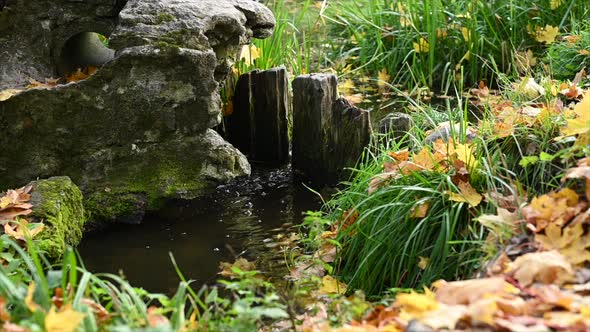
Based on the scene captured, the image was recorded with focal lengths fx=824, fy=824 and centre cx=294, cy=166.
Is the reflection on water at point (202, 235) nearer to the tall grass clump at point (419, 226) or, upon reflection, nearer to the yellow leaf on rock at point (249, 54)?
the tall grass clump at point (419, 226)

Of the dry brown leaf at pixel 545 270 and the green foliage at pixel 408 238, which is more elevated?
the dry brown leaf at pixel 545 270

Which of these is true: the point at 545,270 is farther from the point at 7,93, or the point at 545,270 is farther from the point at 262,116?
the point at 262,116

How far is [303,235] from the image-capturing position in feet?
15.9

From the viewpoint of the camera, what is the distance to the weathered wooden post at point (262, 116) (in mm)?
5828

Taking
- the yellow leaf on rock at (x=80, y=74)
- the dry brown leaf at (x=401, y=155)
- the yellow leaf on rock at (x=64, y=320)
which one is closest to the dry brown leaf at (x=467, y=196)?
the dry brown leaf at (x=401, y=155)

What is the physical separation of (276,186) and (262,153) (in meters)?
0.41

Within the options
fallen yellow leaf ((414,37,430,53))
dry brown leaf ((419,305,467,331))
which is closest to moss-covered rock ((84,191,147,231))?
dry brown leaf ((419,305,467,331))

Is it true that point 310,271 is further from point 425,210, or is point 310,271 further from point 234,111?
point 234,111

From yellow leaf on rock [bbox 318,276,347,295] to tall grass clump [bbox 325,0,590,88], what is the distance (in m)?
3.82

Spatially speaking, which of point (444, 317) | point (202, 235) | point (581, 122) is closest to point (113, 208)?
point (202, 235)

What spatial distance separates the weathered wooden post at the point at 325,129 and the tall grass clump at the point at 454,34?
2025mm

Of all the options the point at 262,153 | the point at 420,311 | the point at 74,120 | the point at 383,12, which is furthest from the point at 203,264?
the point at 383,12

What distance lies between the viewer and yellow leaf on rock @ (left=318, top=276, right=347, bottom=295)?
3.81 meters

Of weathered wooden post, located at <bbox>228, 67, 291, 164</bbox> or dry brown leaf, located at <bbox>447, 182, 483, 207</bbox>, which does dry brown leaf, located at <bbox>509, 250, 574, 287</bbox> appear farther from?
weathered wooden post, located at <bbox>228, 67, 291, 164</bbox>
